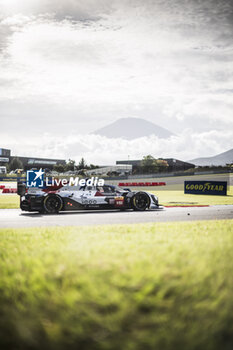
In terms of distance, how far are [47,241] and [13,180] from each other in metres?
51.3

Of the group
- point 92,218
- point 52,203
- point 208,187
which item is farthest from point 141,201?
point 208,187

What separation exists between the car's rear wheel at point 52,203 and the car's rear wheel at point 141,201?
301 centimetres

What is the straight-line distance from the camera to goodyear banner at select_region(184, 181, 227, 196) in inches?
1046

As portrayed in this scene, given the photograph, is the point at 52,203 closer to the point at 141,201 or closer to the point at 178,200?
the point at 141,201

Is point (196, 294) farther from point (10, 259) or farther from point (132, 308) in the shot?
point (10, 259)

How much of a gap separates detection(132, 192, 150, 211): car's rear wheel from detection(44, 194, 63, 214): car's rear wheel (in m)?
3.01

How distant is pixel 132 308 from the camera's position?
2844mm

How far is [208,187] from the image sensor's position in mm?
27188

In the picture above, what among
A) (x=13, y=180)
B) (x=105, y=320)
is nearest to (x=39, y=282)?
(x=105, y=320)

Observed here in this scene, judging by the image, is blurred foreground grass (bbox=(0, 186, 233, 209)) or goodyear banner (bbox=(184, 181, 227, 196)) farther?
goodyear banner (bbox=(184, 181, 227, 196))

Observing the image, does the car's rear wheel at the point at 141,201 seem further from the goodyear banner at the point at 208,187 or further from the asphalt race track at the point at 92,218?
the goodyear banner at the point at 208,187

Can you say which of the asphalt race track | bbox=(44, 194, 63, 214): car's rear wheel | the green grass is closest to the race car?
bbox=(44, 194, 63, 214): car's rear wheel

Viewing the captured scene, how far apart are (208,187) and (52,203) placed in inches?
685

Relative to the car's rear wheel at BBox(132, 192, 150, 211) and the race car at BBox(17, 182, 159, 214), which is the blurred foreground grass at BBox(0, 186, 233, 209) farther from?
the car's rear wheel at BBox(132, 192, 150, 211)
